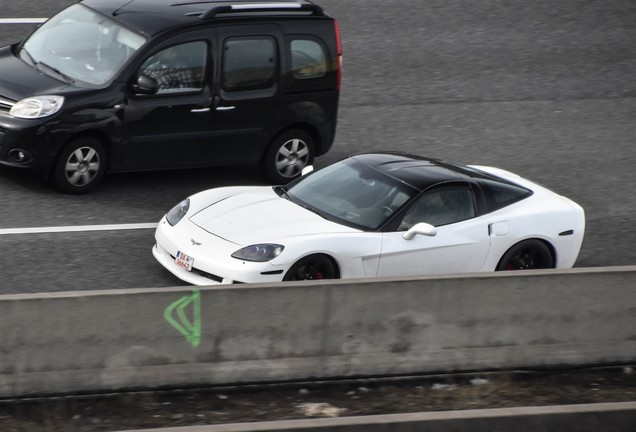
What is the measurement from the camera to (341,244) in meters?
9.71

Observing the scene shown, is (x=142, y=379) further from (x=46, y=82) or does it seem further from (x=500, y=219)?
(x=46, y=82)

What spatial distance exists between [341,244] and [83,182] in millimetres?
3571

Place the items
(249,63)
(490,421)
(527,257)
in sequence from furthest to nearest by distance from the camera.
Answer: (249,63) < (527,257) < (490,421)

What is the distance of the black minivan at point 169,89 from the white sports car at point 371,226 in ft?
5.92

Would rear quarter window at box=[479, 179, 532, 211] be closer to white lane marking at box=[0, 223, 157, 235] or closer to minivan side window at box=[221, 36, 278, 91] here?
minivan side window at box=[221, 36, 278, 91]

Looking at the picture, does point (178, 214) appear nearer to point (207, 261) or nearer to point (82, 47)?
point (207, 261)

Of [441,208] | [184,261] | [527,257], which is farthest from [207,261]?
[527,257]

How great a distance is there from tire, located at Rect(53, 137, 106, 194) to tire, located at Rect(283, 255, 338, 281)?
133 inches

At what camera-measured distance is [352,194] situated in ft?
34.2

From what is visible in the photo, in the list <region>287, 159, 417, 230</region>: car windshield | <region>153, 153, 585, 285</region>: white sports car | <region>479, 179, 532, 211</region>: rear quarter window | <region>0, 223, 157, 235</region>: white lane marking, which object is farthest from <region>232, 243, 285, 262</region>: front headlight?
<region>0, 223, 157, 235</region>: white lane marking

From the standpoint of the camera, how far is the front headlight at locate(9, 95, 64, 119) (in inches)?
459

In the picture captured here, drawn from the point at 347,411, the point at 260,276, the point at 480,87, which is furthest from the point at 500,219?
the point at 480,87

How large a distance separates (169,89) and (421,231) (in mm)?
3756

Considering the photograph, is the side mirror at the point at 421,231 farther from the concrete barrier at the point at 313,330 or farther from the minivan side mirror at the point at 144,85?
the minivan side mirror at the point at 144,85
